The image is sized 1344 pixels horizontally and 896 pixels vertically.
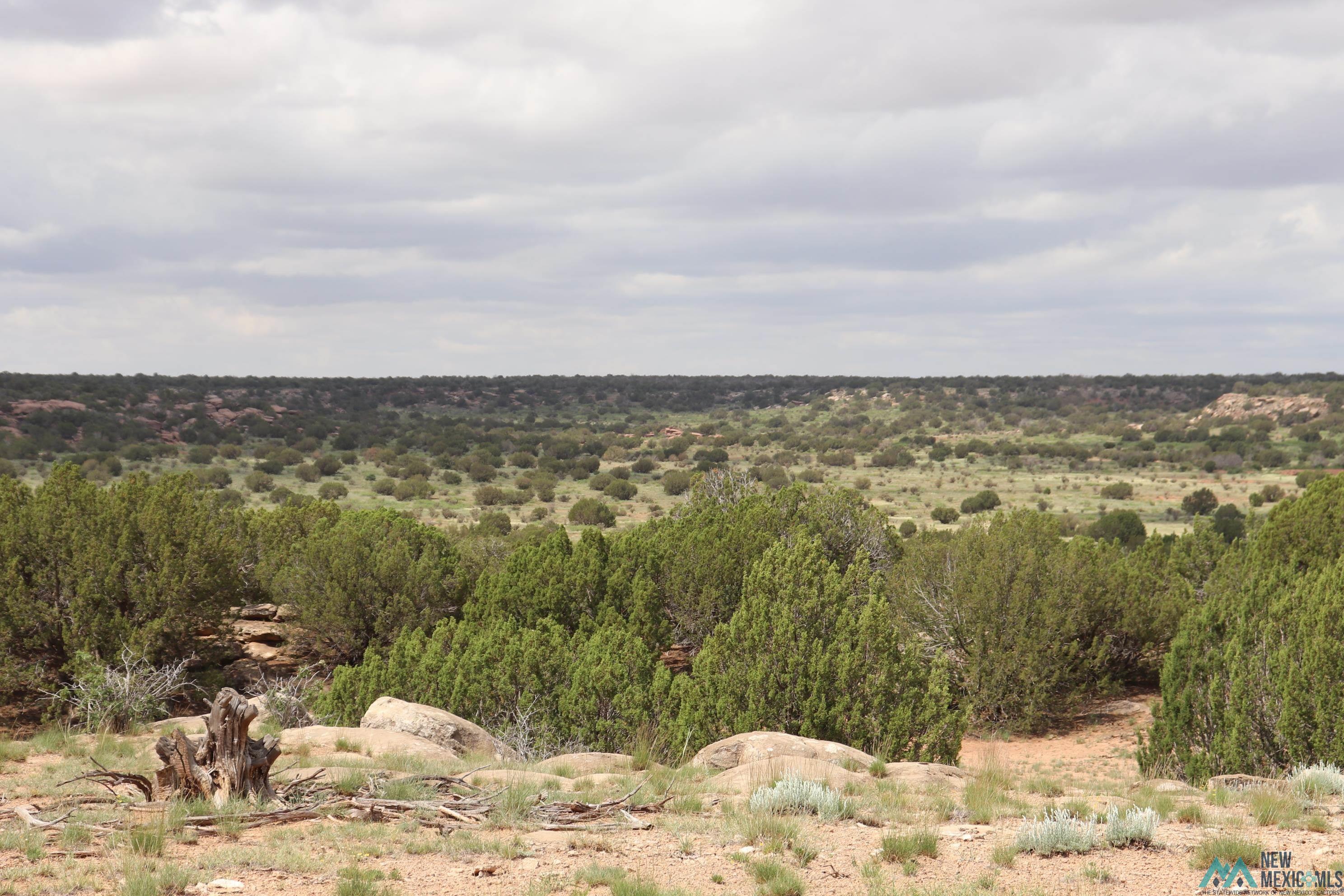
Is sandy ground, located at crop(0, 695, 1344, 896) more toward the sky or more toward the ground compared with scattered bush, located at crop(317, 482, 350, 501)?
more toward the sky

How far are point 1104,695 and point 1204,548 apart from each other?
7.30 m

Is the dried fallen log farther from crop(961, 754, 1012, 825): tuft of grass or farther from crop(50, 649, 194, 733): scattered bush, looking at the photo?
crop(50, 649, 194, 733): scattered bush

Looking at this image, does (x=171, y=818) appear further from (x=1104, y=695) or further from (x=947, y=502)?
(x=947, y=502)

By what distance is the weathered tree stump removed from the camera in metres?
8.96

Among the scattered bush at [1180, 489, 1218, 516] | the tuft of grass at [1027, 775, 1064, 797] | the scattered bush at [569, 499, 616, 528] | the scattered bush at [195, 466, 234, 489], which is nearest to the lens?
the tuft of grass at [1027, 775, 1064, 797]

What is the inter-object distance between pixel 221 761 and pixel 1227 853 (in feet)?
30.3

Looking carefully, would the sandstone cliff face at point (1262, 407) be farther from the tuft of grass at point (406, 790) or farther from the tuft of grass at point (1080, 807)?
the tuft of grass at point (406, 790)

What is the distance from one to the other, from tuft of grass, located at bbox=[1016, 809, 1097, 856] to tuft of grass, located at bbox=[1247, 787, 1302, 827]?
2044mm

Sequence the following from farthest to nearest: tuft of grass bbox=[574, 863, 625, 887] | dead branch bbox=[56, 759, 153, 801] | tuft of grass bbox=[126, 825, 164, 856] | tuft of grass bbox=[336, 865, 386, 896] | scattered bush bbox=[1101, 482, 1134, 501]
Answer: scattered bush bbox=[1101, 482, 1134, 501] < dead branch bbox=[56, 759, 153, 801] < tuft of grass bbox=[126, 825, 164, 856] < tuft of grass bbox=[574, 863, 625, 887] < tuft of grass bbox=[336, 865, 386, 896]

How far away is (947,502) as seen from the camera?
61625mm

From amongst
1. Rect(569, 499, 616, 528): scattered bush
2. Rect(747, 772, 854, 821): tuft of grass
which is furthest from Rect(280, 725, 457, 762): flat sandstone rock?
Rect(569, 499, 616, 528): scattered bush

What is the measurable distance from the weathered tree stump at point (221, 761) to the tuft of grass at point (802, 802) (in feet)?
16.2

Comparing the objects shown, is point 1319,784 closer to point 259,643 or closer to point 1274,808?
point 1274,808

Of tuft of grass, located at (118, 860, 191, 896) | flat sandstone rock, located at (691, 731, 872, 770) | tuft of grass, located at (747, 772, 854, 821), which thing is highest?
tuft of grass, located at (118, 860, 191, 896)
